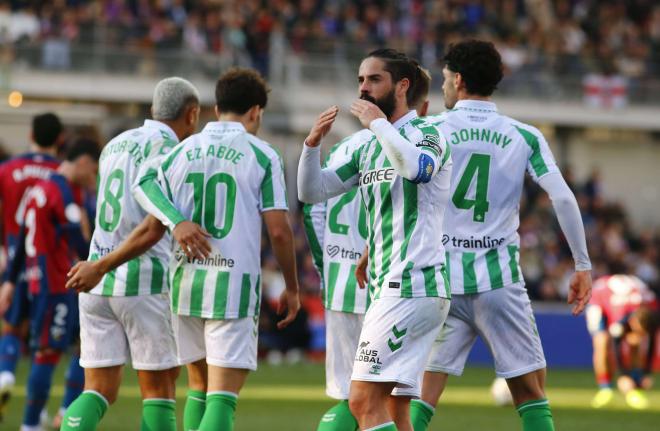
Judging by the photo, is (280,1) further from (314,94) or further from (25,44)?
(25,44)

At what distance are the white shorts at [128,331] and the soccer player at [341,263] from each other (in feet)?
3.13

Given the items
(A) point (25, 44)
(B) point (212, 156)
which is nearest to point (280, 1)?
(A) point (25, 44)

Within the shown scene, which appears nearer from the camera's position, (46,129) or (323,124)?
(323,124)

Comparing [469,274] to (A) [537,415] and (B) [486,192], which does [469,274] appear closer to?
(B) [486,192]

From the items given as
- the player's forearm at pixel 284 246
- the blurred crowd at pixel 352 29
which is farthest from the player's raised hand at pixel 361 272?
the blurred crowd at pixel 352 29

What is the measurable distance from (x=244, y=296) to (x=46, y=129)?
386cm

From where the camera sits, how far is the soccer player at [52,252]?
947 centimetres

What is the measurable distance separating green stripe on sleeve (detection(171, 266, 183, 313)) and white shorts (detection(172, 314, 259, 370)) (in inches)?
2.5

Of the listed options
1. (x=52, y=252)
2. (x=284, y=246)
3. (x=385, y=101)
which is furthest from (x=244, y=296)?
(x=52, y=252)

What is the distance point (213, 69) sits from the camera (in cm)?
2511

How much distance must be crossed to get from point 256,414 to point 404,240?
20.9 ft

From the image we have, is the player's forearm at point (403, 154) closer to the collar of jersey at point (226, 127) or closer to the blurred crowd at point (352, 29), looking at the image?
the collar of jersey at point (226, 127)

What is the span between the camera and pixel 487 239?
7.23m

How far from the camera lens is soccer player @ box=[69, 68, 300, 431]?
7152 mm
